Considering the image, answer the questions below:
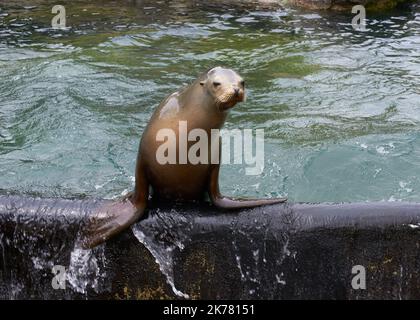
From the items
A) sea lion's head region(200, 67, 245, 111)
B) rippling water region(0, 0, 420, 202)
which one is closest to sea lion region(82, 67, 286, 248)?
sea lion's head region(200, 67, 245, 111)

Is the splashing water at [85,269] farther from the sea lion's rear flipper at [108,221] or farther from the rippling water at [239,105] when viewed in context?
the rippling water at [239,105]

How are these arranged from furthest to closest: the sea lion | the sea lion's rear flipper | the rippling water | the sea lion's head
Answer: the rippling water < the sea lion's rear flipper < the sea lion < the sea lion's head

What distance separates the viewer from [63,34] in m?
10.2

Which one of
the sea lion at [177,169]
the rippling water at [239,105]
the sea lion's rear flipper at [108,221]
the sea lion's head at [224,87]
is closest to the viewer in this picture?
the sea lion's head at [224,87]

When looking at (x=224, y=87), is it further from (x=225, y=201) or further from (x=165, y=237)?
(x=165, y=237)

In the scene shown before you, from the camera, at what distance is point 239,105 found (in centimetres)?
698

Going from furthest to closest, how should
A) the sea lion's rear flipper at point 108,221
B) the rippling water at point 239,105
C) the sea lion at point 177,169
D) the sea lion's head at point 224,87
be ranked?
the rippling water at point 239,105, the sea lion's rear flipper at point 108,221, the sea lion at point 177,169, the sea lion's head at point 224,87

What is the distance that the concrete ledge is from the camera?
3490 mm

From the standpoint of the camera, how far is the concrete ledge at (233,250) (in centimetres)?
349

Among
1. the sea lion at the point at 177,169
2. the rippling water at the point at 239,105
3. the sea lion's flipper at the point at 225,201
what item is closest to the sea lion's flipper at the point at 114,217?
the sea lion at the point at 177,169

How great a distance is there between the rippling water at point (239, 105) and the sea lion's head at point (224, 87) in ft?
5.27

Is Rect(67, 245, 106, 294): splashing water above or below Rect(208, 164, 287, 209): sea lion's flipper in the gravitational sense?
below

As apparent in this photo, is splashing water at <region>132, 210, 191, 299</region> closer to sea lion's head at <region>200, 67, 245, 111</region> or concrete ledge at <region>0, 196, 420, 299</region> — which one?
concrete ledge at <region>0, 196, 420, 299</region>

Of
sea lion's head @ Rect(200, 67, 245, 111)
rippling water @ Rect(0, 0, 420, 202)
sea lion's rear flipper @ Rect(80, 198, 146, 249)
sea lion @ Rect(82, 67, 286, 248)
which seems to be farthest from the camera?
rippling water @ Rect(0, 0, 420, 202)
